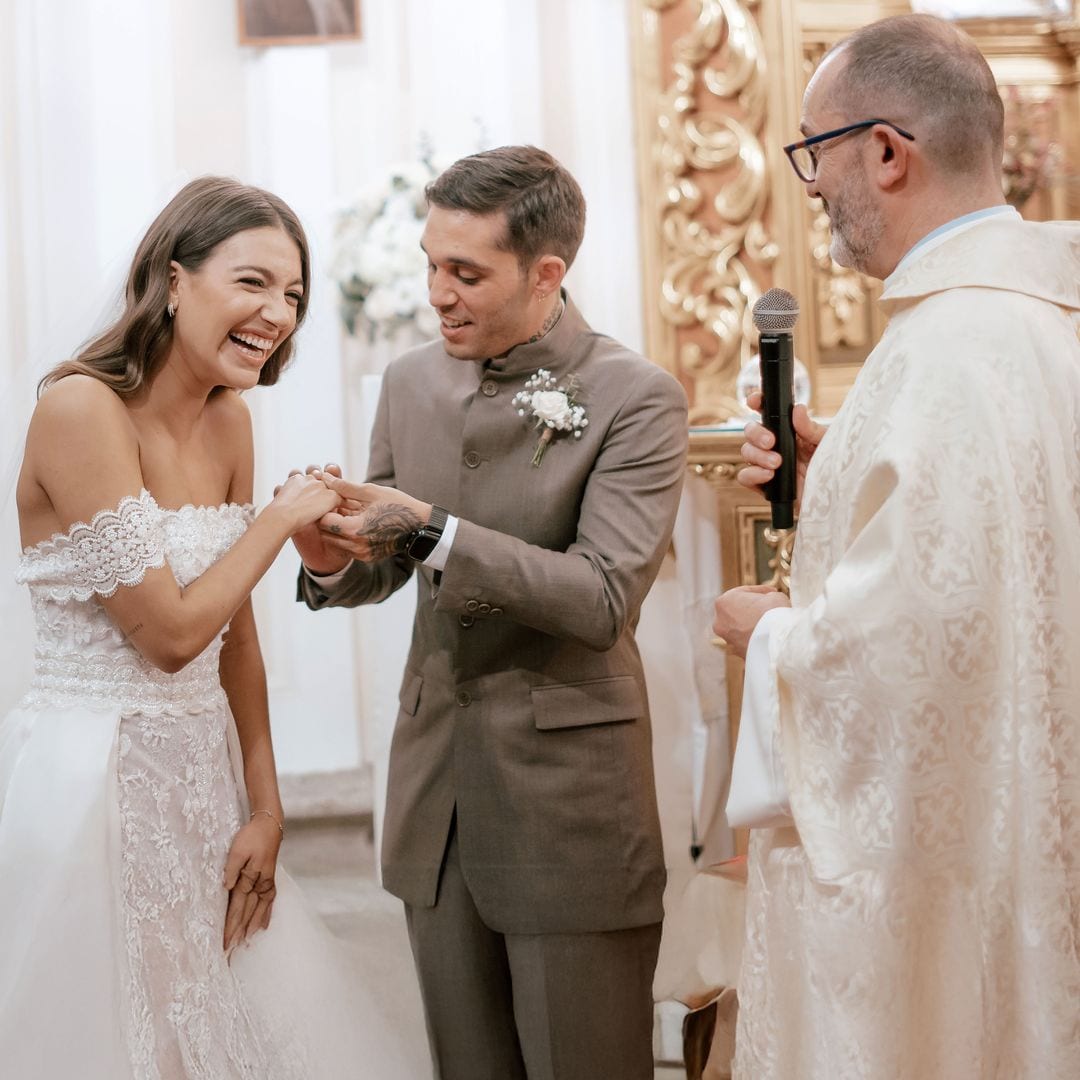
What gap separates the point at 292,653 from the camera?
5469 millimetres

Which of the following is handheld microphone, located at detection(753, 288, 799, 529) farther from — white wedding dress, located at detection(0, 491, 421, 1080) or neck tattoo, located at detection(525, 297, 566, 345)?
white wedding dress, located at detection(0, 491, 421, 1080)

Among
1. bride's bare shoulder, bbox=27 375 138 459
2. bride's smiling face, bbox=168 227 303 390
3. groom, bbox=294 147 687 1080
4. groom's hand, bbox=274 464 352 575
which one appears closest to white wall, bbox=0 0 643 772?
groom's hand, bbox=274 464 352 575

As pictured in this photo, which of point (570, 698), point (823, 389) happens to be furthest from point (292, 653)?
point (570, 698)

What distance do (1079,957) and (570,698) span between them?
947 millimetres

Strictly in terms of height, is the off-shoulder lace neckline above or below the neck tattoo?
below

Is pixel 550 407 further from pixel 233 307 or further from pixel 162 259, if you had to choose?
pixel 162 259

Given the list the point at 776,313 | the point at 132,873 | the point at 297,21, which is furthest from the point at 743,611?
the point at 297,21

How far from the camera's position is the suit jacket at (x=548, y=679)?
2.37 meters

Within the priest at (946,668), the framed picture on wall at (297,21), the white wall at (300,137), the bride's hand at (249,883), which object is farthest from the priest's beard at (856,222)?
the framed picture on wall at (297,21)

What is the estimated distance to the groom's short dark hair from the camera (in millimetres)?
2422

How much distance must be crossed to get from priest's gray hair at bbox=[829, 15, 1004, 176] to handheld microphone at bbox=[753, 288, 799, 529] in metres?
0.29

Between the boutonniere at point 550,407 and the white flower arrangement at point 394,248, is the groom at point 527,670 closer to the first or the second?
the boutonniere at point 550,407

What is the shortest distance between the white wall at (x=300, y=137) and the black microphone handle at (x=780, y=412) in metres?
2.85

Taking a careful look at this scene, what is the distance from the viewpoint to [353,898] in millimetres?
4832
